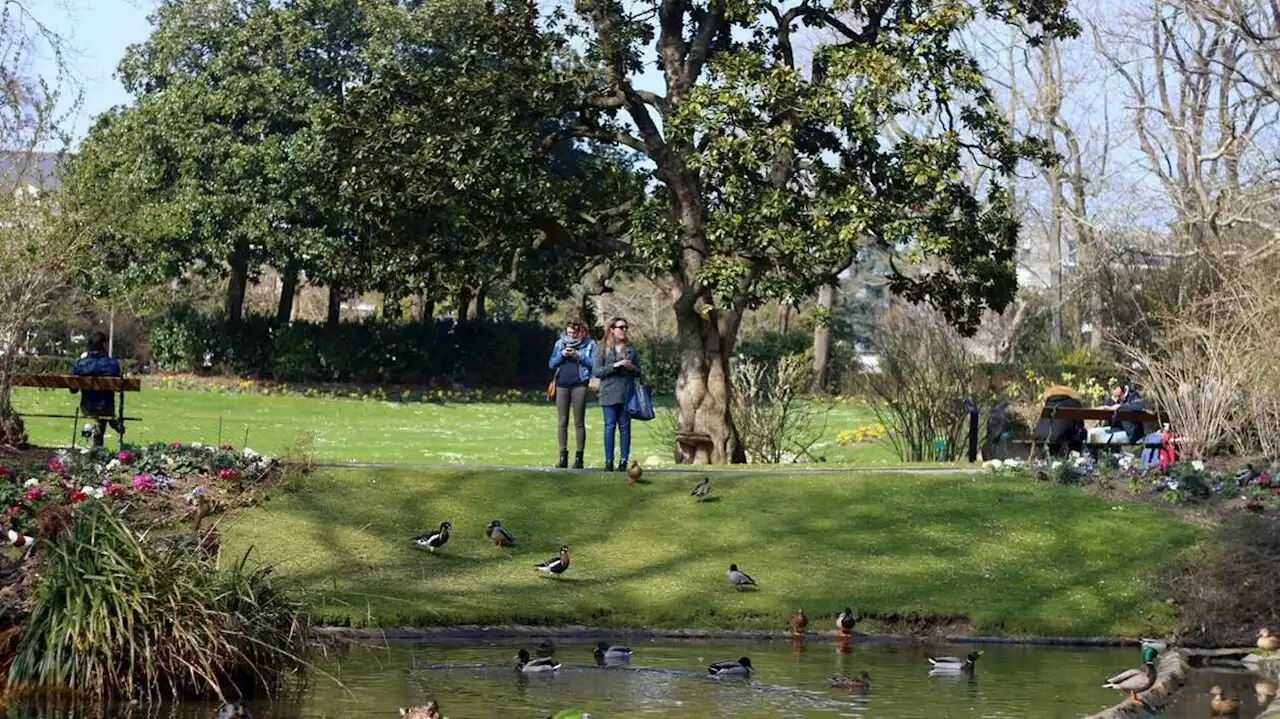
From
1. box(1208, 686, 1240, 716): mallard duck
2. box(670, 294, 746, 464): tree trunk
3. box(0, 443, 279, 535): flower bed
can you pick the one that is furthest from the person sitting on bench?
box(1208, 686, 1240, 716): mallard duck

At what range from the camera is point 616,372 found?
20031 millimetres

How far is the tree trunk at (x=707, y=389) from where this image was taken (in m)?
24.4

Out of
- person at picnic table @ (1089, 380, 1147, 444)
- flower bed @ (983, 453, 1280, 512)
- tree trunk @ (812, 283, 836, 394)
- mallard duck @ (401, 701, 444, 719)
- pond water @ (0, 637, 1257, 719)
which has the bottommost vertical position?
pond water @ (0, 637, 1257, 719)

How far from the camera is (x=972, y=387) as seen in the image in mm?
27062

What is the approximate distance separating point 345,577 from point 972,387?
13727 mm

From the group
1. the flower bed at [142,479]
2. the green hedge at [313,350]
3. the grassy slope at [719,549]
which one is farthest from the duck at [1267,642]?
the green hedge at [313,350]

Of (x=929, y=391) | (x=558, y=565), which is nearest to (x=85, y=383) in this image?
(x=558, y=565)

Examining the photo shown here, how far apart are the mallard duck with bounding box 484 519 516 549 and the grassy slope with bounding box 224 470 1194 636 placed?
16 cm

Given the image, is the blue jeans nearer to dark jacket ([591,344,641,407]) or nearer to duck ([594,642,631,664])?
dark jacket ([591,344,641,407])

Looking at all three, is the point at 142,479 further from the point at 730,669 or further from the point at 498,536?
the point at 730,669

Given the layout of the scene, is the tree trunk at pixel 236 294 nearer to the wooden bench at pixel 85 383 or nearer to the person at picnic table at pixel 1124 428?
the wooden bench at pixel 85 383

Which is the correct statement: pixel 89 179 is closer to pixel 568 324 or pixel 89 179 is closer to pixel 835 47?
pixel 568 324

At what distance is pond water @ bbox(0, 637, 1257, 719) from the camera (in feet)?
37.7

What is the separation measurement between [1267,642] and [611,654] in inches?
223
